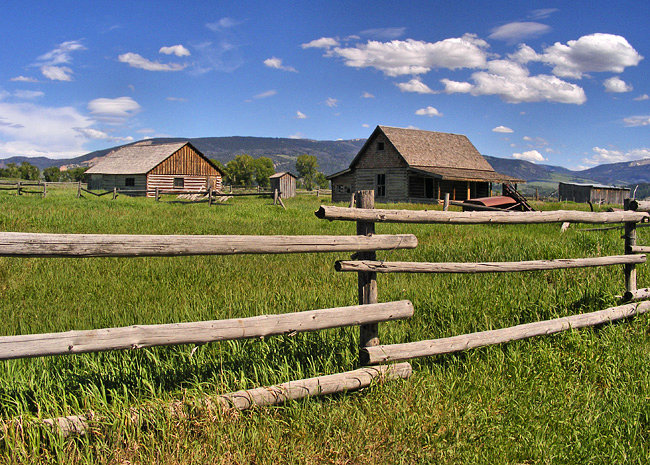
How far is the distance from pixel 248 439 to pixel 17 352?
1534 millimetres

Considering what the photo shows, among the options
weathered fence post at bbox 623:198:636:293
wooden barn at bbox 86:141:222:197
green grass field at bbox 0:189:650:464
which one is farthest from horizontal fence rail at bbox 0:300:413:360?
wooden barn at bbox 86:141:222:197

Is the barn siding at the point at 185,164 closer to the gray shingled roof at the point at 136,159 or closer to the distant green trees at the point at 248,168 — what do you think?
the gray shingled roof at the point at 136,159

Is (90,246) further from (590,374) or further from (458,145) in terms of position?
(458,145)

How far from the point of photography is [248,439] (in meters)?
3.14

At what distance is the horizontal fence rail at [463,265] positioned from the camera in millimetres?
3826

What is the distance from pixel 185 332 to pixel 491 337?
9.65 ft

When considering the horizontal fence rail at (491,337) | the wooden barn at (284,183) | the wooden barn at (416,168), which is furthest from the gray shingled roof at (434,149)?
the horizontal fence rail at (491,337)

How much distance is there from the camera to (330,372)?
13.0 feet

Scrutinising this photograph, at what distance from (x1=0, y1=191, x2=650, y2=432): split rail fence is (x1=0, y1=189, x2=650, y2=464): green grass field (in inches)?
6.0

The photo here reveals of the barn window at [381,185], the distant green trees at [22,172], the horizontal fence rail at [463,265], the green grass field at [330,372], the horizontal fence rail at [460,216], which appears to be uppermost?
the distant green trees at [22,172]

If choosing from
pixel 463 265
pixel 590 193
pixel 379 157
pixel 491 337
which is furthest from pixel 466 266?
pixel 590 193

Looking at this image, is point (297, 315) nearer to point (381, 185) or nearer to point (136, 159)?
point (381, 185)

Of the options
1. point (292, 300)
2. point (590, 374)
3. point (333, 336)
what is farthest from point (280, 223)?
point (590, 374)

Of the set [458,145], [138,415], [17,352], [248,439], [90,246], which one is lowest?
[248,439]
